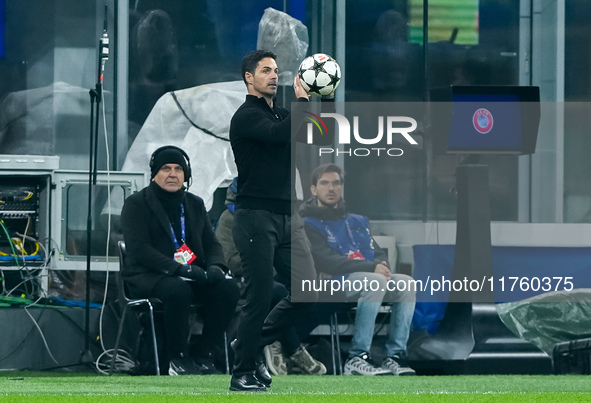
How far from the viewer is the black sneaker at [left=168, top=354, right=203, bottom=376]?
7.78 meters

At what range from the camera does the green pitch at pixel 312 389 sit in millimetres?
5480

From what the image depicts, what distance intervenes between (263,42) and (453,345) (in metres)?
3.15

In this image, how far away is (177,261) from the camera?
26.6 feet

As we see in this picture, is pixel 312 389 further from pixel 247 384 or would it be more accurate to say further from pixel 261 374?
pixel 247 384

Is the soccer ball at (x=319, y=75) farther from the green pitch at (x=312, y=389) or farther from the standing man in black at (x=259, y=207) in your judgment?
the green pitch at (x=312, y=389)

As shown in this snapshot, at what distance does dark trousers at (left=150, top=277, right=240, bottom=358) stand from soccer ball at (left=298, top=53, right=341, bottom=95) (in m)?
2.17

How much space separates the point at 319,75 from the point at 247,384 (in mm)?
1609

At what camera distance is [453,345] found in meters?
8.06

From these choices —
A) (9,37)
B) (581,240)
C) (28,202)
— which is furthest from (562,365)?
(9,37)

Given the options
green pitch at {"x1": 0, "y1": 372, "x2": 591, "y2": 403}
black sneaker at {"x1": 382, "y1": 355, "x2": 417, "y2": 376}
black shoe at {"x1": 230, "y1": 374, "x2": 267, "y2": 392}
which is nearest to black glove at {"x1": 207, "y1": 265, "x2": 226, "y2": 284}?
green pitch at {"x1": 0, "y1": 372, "x2": 591, "y2": 403}

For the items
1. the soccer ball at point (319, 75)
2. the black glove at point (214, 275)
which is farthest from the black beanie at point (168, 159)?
the soccer ball at point (319, 75)

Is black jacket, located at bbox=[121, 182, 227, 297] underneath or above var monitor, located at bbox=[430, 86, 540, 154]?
underneath

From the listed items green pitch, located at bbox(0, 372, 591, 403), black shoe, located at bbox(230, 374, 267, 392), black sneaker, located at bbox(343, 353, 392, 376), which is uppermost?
black shoe, located at bbox(230, 374, 267, 392)

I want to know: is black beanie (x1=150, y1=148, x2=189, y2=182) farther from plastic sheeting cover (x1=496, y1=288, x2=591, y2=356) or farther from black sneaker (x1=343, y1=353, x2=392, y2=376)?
plastic sheeting cover (x1=496, y1=288, x2=591, y2=356)
